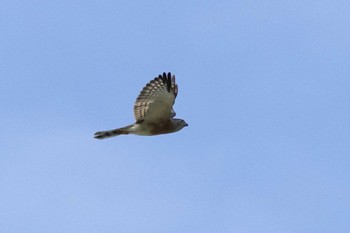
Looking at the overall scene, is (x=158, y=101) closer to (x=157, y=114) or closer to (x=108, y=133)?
(x=157, y=114)

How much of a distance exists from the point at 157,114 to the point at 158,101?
0.37 metres

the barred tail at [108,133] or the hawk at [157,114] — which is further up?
the hawk at [157,114]

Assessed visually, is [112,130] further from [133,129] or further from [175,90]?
[175,90]

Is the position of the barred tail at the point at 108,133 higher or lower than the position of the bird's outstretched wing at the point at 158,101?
lower

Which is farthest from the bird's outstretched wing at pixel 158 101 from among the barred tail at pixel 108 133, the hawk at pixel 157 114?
the barred tail at pixel 108 133

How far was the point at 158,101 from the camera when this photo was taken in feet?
64.6

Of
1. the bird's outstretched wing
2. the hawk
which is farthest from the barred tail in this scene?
the bird's outstretched wing

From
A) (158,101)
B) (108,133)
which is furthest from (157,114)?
(108,133)

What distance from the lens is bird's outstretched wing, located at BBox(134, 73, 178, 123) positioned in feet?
64.8

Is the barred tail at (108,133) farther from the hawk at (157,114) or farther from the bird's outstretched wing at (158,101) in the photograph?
the bird's outstretched wing at (158,101)

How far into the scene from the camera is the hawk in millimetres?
19766

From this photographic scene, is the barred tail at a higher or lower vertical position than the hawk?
lower

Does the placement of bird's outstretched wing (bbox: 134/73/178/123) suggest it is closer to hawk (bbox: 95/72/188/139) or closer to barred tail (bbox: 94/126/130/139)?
hawk (bbox: 95/72/188/139)

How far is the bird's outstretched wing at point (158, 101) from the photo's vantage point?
1977 cm
